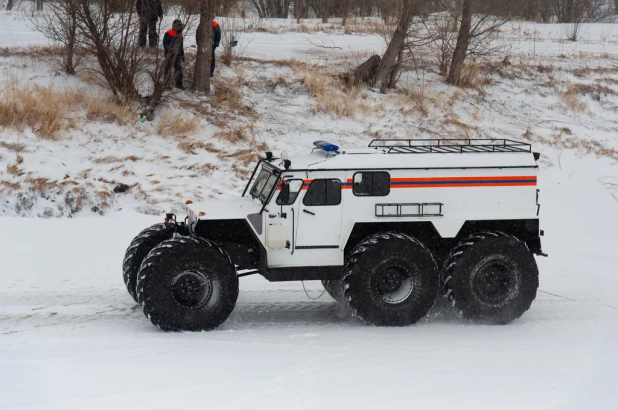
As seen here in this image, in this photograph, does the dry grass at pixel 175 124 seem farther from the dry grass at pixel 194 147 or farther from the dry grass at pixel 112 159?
the dry grass at pixel 112 159

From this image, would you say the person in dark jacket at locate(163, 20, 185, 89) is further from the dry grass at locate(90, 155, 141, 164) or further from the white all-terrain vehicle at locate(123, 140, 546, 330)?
the white all-terrain vehicle at locate(123, 140, 546, 330)

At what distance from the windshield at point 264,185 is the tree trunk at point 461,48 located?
13156 mm

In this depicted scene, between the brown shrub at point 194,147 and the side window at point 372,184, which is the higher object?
the side window at point 372,184

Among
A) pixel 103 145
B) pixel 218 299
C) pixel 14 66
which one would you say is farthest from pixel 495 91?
pixel 218 299

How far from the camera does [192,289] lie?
8.85 meters

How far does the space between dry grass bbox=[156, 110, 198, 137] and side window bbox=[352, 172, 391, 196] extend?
908cm

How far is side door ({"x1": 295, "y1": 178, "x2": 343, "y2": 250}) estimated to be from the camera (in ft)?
30.1

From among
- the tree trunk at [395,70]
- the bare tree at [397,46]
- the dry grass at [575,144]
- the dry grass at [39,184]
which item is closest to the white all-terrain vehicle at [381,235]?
the dry grass at [39,184]

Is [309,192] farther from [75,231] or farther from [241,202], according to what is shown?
[75,231]

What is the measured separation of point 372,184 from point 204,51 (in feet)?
35.5

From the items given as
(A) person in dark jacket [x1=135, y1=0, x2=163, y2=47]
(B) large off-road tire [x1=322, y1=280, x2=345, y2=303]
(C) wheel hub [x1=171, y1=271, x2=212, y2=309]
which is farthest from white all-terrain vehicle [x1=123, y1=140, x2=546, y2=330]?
(A) person in dark jacket [x1=135, y1=0, x2=163, y2=47]

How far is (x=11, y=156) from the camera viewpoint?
15.6m

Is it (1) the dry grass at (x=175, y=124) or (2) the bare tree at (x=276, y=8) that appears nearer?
(1) the dry grass at (x=175, y=124)

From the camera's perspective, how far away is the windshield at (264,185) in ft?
30.9
